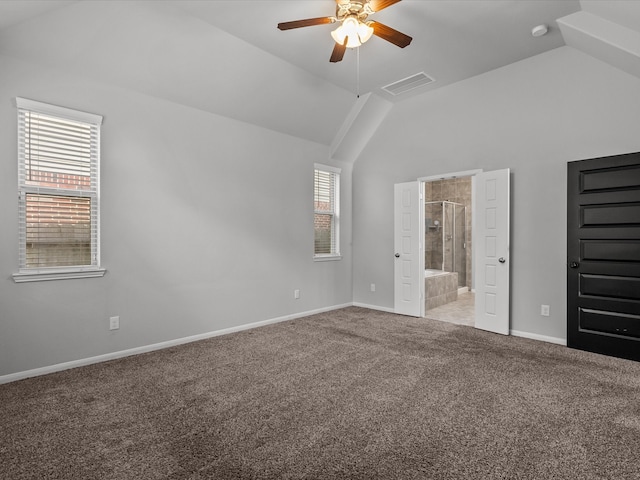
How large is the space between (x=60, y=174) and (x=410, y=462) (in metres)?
3.65

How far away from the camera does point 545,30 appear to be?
3.51 m

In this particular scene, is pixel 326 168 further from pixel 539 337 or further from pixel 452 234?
pixel 539 337

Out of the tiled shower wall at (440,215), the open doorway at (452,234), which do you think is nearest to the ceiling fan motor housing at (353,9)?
the open doorway at (452,234)

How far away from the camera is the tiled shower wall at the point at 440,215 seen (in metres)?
7.41

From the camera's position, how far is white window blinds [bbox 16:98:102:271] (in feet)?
10.1

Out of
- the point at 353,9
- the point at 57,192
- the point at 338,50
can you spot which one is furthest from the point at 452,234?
the point at 57,192

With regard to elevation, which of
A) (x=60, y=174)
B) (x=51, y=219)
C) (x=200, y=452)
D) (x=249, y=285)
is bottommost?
(x=200, y=452)

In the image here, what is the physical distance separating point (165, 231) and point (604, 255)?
462cm

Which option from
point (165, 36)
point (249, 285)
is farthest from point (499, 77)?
point (249, 285)

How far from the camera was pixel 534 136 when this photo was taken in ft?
13.8

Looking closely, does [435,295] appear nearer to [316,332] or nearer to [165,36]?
[316,332]

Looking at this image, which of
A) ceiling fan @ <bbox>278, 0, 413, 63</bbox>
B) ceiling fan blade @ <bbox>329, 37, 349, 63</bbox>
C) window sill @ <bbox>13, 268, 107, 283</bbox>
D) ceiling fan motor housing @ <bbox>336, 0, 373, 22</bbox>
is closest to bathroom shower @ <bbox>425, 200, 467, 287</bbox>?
ceiling fan blade @ <bbox>329, 37, 349, 63</bbox>

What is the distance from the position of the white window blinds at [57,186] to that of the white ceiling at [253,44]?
19.5 inches

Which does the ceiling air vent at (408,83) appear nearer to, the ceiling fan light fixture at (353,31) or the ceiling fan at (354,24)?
the ceiling fan at (354,24)
